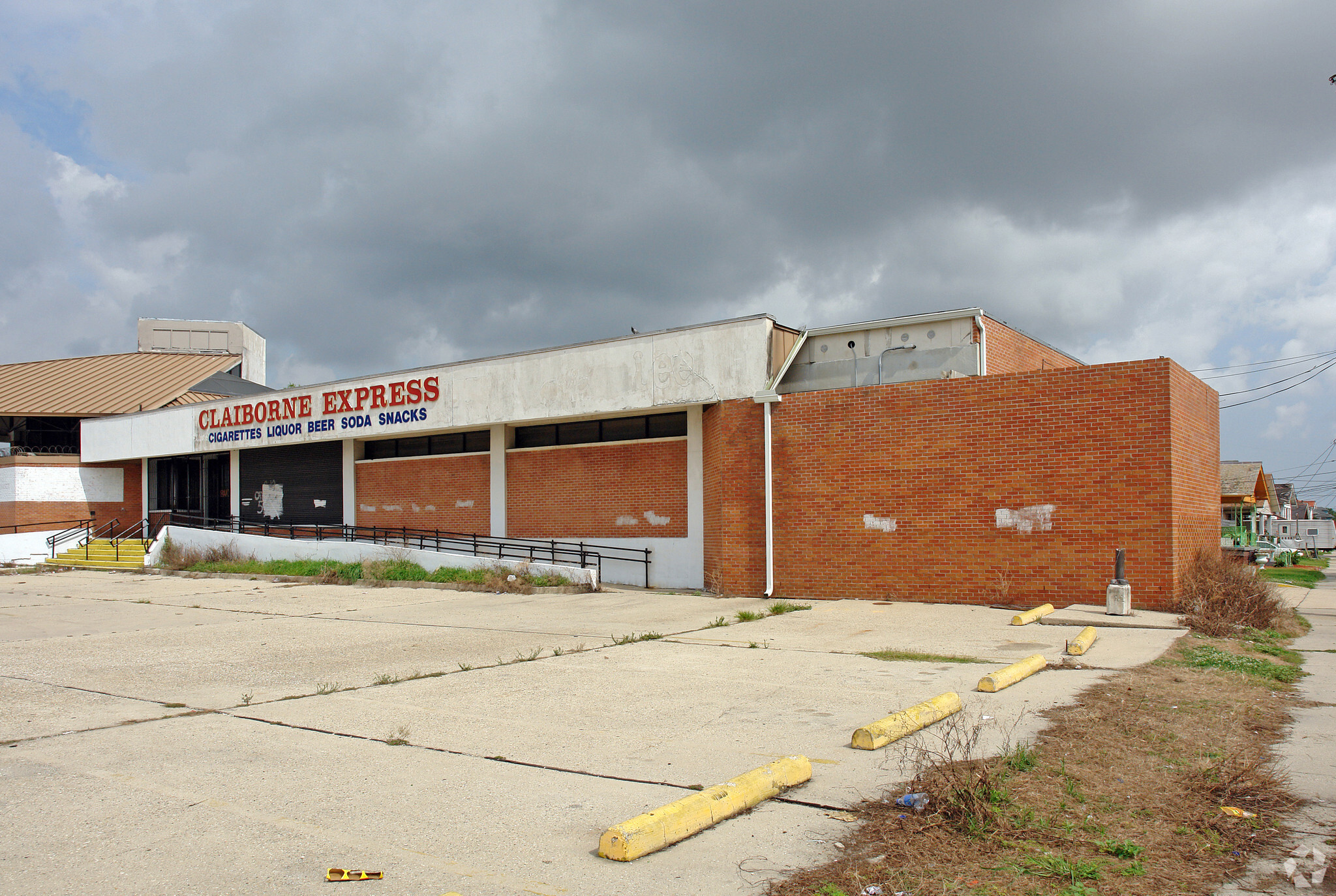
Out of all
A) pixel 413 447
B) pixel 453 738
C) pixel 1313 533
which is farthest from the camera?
pixel 1313 533

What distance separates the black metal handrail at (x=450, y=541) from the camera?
21.8 metres

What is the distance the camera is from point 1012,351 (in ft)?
62.4

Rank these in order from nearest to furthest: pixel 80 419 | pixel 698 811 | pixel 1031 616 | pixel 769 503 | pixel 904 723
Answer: pixel 698 811 < pixel 904 723 < pixel 1031 616 < pixel 769 503 < pixel 80 419

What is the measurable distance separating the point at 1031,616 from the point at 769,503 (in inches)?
225

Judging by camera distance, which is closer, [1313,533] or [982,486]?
[982,486]

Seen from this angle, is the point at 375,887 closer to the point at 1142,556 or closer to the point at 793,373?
the point at 1142,556

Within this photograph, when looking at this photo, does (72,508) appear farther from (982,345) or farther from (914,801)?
(914,801)

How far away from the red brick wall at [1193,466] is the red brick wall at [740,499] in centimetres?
720

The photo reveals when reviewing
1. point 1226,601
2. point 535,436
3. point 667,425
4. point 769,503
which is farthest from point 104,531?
point 1226,601

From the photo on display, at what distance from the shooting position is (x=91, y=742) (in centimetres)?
694

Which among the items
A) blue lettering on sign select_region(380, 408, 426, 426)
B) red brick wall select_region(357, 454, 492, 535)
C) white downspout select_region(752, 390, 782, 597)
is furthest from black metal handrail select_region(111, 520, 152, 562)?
white downspout select_region(752, 390, 782, 597)

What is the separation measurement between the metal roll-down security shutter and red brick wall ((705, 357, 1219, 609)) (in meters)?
15.8

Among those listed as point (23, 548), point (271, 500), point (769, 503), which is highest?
point (769, 503)

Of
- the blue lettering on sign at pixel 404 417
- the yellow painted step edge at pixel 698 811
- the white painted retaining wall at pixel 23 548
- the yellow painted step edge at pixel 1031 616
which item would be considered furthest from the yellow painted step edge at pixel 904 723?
the white painted retaining wall at pixel 23 548
